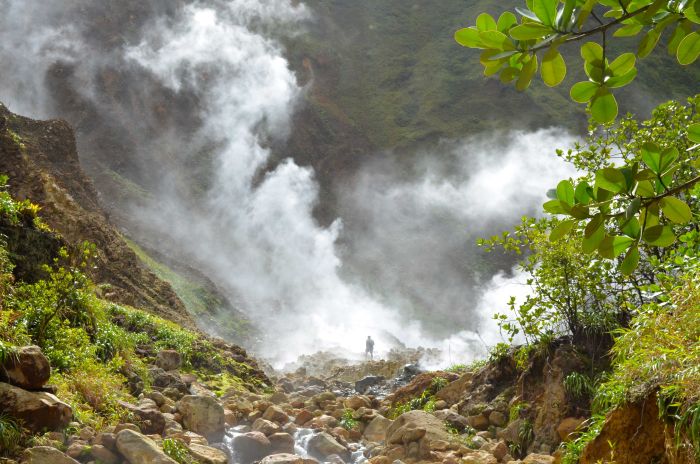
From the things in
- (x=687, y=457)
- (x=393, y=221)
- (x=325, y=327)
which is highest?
(x=393, y=221)

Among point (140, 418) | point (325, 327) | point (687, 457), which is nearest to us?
point (687, 457)

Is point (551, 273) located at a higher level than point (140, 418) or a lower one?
higher

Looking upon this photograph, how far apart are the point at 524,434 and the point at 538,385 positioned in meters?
0.78

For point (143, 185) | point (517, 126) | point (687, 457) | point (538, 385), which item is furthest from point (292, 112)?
point (687, 457)

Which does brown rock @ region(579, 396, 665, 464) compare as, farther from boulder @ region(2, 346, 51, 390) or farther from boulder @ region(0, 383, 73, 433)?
boulder @ region(2, 346, 51, 390)

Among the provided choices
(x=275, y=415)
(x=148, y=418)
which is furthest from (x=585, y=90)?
(x=275, y=415)

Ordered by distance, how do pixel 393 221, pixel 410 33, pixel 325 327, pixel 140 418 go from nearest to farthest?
pixel 140 418
pixel 325 327
pixel 393 221
pixel 410 33

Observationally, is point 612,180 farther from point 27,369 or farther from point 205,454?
point 205,454

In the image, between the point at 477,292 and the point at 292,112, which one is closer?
the point at 477,292

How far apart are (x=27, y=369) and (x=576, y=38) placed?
532cm

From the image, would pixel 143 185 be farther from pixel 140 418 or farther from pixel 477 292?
pixel 140 418

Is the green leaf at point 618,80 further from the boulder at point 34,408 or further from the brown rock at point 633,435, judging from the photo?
the boulder at point 34,408

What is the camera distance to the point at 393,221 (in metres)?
41.1

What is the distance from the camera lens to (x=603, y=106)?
1.31m
